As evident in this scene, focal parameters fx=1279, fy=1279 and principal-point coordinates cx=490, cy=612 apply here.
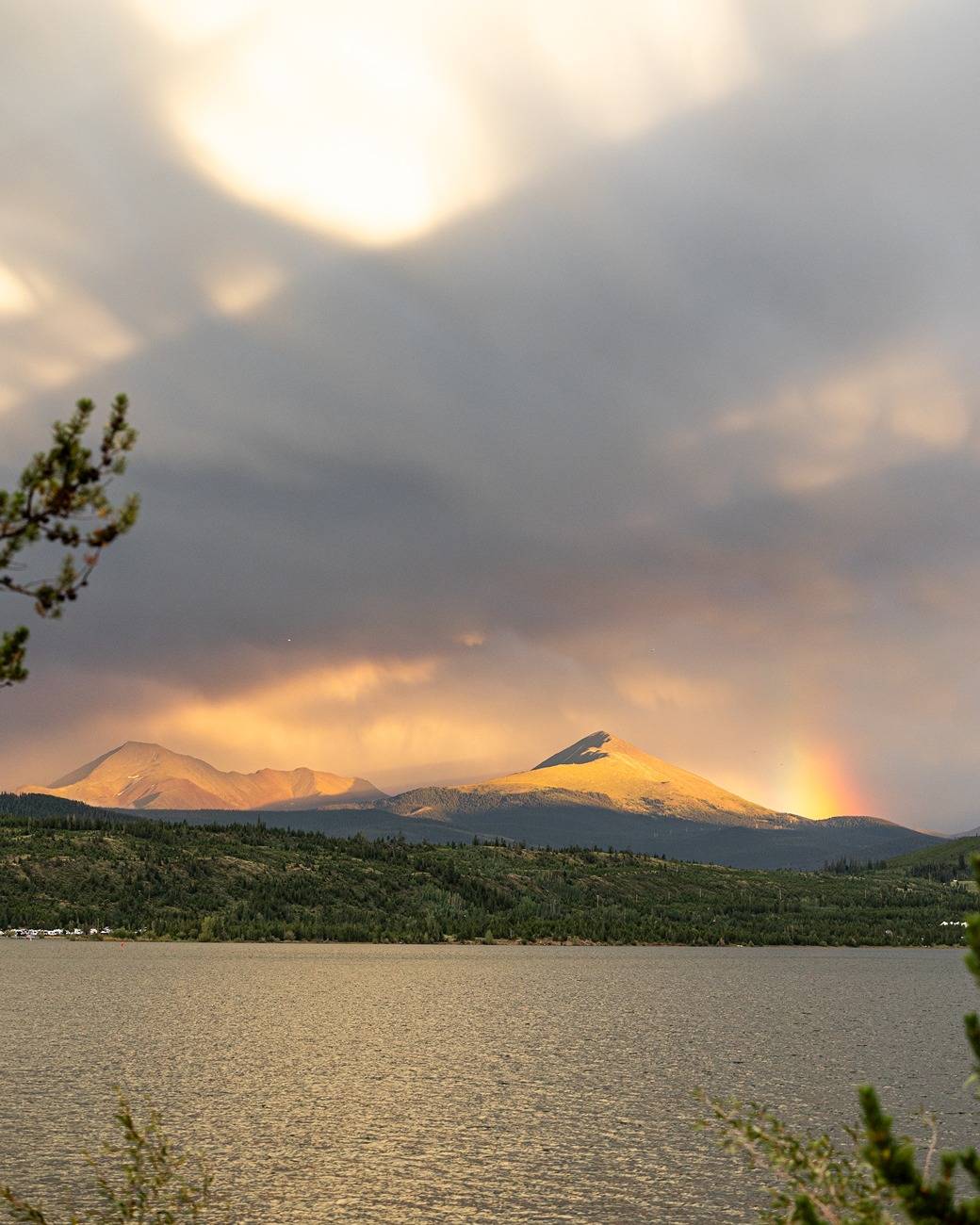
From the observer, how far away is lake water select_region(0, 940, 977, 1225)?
1393 inches

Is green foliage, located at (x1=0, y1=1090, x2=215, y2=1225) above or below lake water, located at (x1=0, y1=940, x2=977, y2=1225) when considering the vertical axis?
above

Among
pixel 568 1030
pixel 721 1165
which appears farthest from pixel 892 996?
pixel 721 1165

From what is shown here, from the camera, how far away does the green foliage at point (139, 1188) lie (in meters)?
19.0

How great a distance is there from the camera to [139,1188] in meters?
19.4

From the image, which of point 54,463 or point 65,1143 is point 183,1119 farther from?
point 54,463

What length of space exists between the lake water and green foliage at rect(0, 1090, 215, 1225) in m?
1.33

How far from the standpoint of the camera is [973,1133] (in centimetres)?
4609

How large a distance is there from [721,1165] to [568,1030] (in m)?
48.9

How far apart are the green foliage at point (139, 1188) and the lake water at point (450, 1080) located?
1333 millimetres

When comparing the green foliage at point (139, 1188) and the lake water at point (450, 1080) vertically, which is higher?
the green foliage at point (139, 1188)

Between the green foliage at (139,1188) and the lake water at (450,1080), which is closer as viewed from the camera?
the green foliage at (139,1188)

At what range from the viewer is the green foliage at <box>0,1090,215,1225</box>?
19000mm

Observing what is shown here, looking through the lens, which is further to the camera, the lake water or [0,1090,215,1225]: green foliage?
the lake water

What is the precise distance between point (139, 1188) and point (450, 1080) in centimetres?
4255
